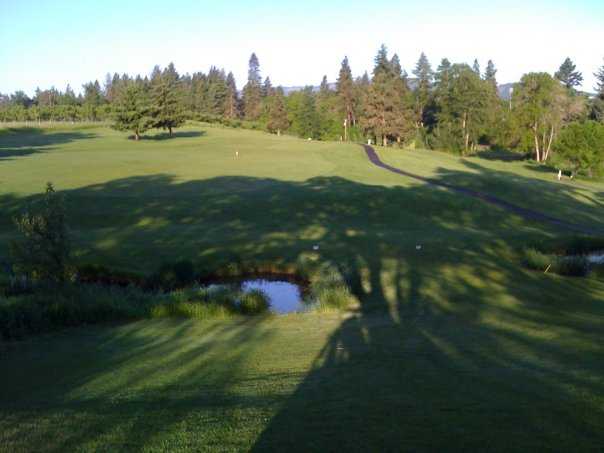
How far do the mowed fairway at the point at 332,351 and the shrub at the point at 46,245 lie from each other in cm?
383

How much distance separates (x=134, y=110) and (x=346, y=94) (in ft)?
193

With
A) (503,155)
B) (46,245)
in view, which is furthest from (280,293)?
(503,155)

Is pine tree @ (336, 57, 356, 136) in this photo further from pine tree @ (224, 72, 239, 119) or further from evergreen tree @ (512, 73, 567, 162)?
evergreen tree @ (512, 73, 567, 162)

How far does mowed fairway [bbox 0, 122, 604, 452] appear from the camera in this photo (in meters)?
7.11

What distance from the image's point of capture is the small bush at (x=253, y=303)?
1830cm

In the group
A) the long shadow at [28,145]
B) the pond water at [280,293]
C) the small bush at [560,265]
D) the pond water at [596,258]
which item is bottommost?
the pond water at [280,293]

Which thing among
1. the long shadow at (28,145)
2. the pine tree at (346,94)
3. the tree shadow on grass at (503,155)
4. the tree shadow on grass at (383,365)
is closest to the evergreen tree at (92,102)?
the long shadow at (28,145)

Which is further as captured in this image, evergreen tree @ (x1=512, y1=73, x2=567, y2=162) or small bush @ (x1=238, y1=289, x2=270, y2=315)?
evergreen tree @ (x1=512, y1=73, x2=567, y2=162)

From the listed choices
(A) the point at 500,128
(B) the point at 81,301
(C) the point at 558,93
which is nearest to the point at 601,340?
(B) the point at 81,301

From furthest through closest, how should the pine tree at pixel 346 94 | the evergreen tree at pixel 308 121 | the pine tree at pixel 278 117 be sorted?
the pine tree at pixel 346 94 → the pine tree at pixel 278 117 → the evergreen tree at pixel 308 121

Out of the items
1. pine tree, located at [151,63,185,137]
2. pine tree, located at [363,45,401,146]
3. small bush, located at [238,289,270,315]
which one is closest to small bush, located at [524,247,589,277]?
small bush, located at [238,289,270,315]

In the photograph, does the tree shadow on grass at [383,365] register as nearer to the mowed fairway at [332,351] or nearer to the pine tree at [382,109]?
the mowed fairway at [332,351]

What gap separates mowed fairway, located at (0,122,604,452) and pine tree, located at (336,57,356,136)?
9545 centimetres

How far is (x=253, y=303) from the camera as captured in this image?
60.7ft
